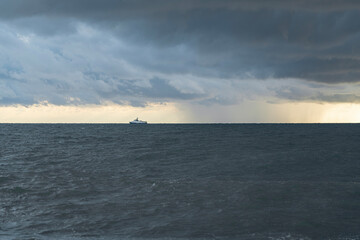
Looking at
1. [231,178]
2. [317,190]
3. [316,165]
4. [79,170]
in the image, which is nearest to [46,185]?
[79,170]

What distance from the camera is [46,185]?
25766 millimetres

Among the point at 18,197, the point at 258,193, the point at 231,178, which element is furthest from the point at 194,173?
the point at 18,197

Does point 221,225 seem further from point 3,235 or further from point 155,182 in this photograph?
point 155,182

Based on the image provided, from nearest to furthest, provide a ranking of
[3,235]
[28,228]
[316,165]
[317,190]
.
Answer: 1. [3,235]
2. [28,228]
3. [317,190]
4. [316,165]

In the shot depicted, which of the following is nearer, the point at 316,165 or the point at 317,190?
the point at 317,190

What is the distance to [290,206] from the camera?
19.0 meters

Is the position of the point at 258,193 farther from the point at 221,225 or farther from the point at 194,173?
the point at 194,173

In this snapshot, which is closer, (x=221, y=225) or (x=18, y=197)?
(x=221, y=225)

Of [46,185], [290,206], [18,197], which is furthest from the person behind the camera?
[46,185]

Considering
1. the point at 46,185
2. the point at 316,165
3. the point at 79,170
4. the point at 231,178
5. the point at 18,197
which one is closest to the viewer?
the point at 18,197

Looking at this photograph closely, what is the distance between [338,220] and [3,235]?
16.0 meters

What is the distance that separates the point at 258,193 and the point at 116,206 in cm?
1002

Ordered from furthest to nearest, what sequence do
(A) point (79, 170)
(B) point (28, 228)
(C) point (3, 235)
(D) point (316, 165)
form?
(D) point (316, 165) < (A) point (79, 170) < (B) point (28, 228) < (C) point (3, 235)

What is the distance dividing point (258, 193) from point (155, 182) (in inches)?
352
